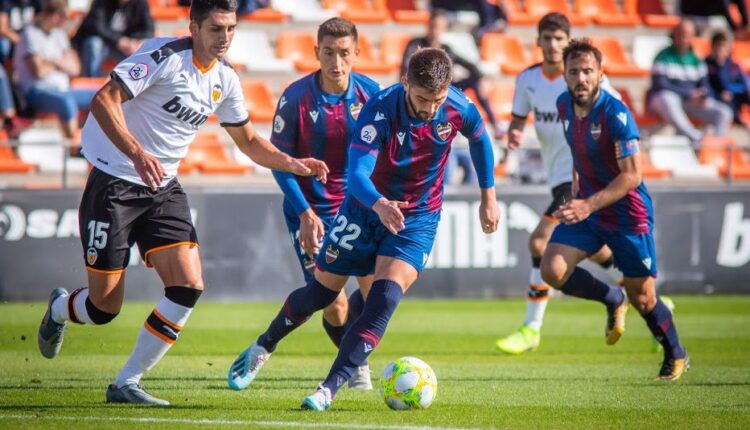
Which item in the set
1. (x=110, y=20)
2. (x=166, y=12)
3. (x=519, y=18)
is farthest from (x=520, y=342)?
(x=519, y=18)

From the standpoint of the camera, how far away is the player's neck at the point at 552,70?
11422 mm

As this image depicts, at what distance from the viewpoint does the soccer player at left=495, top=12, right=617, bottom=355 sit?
11.0m

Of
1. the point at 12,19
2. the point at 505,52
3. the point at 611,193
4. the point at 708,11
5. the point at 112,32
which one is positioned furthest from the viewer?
the point at 708,11

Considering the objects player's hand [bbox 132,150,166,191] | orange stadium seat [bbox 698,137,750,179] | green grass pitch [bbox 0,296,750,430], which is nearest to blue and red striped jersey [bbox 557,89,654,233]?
green grass pitch [bbox 0,296,750,430]

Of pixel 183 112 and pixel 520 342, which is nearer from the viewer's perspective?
pixel 183 112

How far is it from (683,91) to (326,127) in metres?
12.5

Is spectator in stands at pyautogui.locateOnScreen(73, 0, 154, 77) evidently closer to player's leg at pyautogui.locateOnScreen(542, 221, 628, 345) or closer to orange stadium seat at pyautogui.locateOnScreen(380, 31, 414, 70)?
orange stadium seat at pyautogui.locateOnScreen(380, 31, 414, 70)

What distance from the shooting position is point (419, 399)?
6.94 meters

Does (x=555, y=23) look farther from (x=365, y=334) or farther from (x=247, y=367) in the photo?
(x=365, y=334)

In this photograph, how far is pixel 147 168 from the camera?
6562 mm

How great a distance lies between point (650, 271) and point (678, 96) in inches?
431

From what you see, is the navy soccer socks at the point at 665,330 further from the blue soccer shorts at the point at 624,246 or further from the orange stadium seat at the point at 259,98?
the orange stadium seat at the point at 259,98

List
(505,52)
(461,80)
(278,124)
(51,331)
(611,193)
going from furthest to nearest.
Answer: (505,52)
(461,80)
(611,193)
(278,124)
(51,331)

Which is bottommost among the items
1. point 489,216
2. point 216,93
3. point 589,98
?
point 489,216
